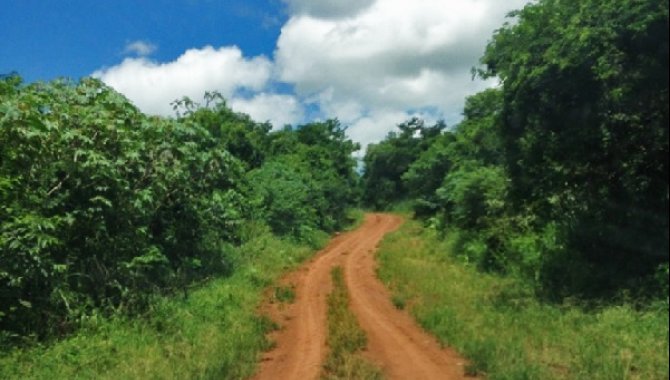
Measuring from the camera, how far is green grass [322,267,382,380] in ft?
28.9

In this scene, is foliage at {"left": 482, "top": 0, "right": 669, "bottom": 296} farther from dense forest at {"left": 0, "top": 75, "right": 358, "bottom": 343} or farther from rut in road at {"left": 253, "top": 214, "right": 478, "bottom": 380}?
dense forest at {"left": 0, "top": 75, "right": 358, "bottom": 343}

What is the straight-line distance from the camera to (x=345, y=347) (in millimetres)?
10352

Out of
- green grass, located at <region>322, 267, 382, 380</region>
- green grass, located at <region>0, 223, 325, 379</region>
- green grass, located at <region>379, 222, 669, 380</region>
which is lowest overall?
green grass, located at <region>379, 222, 669, 380</region>

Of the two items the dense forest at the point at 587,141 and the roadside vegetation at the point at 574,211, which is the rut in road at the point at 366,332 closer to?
the roadside vegetation at the point at 574,211

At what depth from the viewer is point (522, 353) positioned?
8930mm

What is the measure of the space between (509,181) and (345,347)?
7002 mm

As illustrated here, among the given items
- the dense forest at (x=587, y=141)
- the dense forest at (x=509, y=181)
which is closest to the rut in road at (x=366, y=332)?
the dense forest at (x=509, y=181)

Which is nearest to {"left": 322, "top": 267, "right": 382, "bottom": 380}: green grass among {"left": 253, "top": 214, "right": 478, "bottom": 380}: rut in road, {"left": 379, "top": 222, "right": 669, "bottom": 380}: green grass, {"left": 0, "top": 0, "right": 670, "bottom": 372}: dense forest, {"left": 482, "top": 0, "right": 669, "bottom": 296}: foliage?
{"left": 253, "top": 214, "right": 478, "bottom": 380}: rut in road

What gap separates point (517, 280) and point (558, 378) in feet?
23.1

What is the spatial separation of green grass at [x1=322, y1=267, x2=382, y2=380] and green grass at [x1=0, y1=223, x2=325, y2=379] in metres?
1.31

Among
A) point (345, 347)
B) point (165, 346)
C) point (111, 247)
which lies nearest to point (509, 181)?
point (345, 347)

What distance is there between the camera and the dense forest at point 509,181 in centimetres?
1041

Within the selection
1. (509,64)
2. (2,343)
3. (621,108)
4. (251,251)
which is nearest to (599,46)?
(621,108)

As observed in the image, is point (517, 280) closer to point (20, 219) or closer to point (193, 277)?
point (193, 277)
